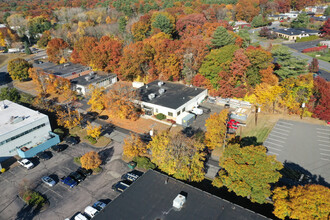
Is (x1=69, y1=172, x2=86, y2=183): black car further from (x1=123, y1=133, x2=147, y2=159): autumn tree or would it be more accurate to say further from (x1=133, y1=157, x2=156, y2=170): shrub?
(x1=133, y1=157, x2=156, y2=170): shrub

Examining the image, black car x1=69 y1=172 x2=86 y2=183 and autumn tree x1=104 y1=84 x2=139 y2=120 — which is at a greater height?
autumn tree x1=104 y1=84 x2=139 y2=120

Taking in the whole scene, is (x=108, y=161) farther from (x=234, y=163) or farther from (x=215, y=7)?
(x=215, y=7)

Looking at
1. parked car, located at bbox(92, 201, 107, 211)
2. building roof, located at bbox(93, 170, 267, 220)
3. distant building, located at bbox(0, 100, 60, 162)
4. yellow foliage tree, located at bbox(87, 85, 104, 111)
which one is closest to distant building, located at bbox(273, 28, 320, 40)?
yellow foliage tree, located at bbox(87, 85, 104, 111)

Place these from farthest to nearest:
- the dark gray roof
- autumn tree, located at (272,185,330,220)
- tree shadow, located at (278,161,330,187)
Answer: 1. the dark gray roof
2. tree shadow, located at (278,161,330,187)
3. autumn tree, located at (272,185,330,220)

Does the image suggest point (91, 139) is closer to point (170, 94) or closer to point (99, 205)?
point (99, 205)

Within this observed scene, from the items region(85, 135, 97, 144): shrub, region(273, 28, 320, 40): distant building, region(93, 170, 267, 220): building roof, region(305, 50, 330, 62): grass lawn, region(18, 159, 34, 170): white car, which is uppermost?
region(273, 28, 320, 40): distant building

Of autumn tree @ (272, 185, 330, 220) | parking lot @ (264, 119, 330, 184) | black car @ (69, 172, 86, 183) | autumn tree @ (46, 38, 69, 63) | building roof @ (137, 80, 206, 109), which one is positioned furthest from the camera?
autumn tree @ (46, 38, 69, 63)

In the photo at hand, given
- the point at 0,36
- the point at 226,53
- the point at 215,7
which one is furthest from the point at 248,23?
the point at 0,36

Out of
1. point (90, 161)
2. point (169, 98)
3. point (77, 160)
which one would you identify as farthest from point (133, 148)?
point (169, 98)

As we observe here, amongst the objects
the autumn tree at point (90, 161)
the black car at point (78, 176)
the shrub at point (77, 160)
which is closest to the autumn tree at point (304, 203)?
Result: the autumn tree at point (90, 161)
